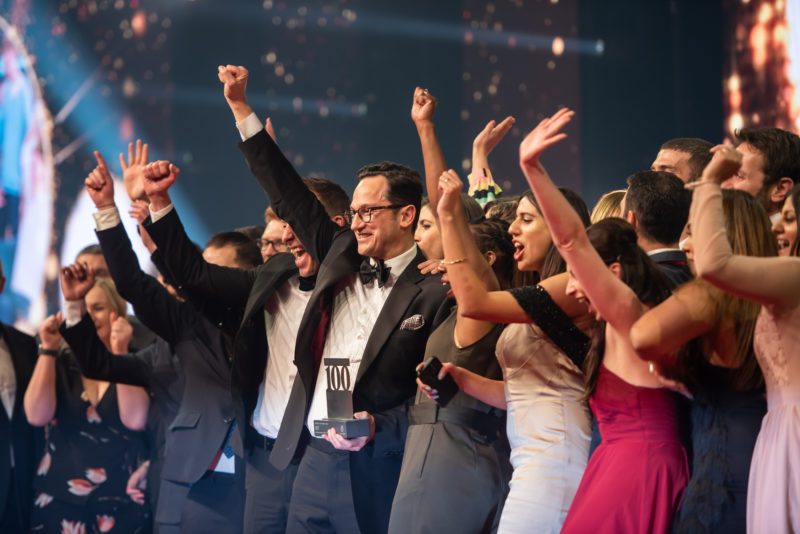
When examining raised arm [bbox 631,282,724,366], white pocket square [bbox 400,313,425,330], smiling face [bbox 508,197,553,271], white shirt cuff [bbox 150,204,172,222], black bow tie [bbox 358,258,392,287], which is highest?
white shirt cuff [bbox 150,204,172,222]

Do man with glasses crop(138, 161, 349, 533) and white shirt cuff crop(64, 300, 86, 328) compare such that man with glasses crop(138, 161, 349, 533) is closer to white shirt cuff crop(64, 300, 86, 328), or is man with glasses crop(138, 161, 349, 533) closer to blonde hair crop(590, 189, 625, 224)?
white shirt cuff crop(64, 300, 86, 328)

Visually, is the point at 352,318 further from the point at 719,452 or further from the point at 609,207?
the point at 719,452

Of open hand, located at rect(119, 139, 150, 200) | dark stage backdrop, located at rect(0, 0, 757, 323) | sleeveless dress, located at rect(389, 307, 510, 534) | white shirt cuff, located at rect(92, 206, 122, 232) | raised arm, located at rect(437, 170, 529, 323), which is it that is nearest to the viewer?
raised arm, located at rect(437, 170, 529, 323)

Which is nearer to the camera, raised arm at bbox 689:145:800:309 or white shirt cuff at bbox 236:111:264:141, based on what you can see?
raised arm at bbox 689:145:800:309

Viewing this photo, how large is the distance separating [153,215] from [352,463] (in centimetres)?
115

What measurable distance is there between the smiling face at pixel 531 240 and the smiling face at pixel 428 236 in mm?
532

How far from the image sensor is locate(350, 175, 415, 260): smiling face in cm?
320

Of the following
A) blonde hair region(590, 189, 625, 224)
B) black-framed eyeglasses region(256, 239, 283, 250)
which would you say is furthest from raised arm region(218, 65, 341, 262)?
blonde hair region(590, 189, 625, 224)

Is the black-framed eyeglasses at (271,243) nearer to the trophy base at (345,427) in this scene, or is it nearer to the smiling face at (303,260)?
the smiling face at (303,260)

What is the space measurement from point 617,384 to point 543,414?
0.95ft

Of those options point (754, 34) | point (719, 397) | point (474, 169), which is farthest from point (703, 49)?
point (719, 397)

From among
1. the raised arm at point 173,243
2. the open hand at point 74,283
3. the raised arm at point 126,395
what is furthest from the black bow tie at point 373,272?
the raised arm at point 126,395

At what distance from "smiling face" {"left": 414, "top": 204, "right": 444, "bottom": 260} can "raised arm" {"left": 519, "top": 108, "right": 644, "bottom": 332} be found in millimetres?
1073

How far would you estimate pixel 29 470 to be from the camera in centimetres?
459
